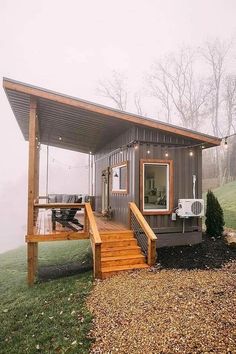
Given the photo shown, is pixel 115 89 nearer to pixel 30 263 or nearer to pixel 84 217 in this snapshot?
pixel 84 217

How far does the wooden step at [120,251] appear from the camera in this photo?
6966mm

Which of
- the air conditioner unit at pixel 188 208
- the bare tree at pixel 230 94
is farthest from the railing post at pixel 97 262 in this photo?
the bare tree at pixel 230 94

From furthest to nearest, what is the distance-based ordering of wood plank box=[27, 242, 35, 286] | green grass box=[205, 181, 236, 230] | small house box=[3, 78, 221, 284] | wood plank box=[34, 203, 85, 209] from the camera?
green grass box=[205, 181, 236, 230] < wood plank box=[34, 203, 85, 209] < wood plank box=[27, 242, 35, 286] < small house box=[3, 78, 221, 284]

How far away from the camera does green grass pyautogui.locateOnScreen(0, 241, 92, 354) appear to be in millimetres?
4043

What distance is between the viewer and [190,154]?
29.3 ft

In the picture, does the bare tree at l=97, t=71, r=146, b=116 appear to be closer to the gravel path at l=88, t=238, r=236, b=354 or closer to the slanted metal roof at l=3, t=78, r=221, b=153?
the slanted metal roof at l=3, t=78, r=221, b=153

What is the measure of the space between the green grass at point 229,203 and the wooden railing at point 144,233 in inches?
193

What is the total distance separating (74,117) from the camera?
854 cm

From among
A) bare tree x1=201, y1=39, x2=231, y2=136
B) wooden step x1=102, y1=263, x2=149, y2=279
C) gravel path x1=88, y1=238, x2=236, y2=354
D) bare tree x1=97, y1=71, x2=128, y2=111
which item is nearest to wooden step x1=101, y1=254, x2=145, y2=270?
wooden step x1=102, y1=263, x2=149, y2=279

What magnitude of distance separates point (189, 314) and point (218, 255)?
4.02 metres

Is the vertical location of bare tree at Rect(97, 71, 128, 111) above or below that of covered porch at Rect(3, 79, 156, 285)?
above

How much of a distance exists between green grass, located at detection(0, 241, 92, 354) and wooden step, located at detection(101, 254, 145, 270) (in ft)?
1.81

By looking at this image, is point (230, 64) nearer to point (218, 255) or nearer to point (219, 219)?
point (219, 219)

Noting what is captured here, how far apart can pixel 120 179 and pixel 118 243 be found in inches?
115
